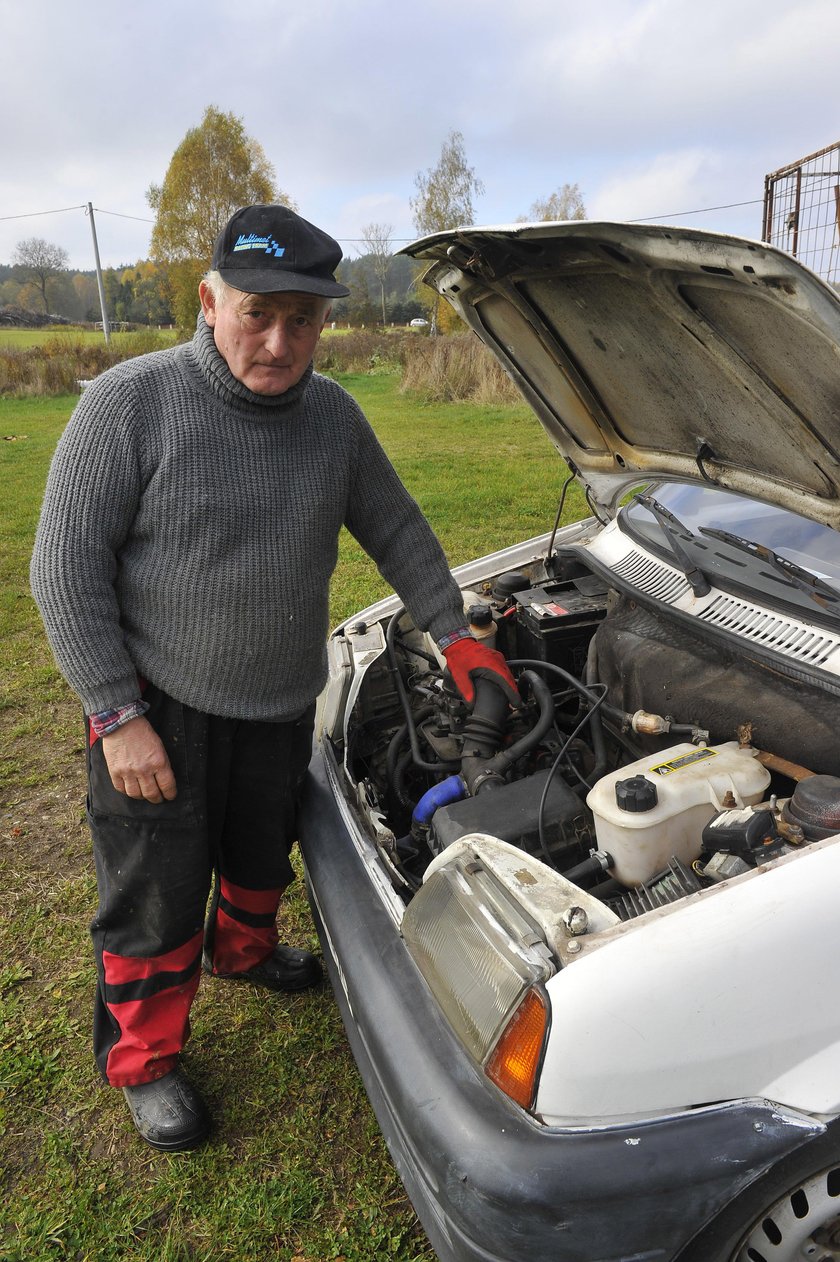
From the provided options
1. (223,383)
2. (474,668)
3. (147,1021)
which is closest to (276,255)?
(223,383)

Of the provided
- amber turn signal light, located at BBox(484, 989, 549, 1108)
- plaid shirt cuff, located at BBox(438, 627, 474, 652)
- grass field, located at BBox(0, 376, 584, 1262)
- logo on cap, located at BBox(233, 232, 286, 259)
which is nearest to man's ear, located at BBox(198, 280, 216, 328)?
logo on cap, located at BBox(233, 232, 286, 259)

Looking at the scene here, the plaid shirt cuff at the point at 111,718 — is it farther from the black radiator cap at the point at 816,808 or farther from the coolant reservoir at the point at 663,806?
the black radiator cap at the point at 816,808

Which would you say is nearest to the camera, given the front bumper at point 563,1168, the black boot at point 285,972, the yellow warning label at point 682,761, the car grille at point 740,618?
the front bumper at point 563,1168

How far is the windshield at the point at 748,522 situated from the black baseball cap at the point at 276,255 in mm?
1216

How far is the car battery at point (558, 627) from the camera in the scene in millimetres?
2557

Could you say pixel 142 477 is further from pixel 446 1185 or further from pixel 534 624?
pixel 446 1185

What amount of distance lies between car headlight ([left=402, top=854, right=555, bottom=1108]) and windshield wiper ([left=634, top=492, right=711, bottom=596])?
3.43 ft

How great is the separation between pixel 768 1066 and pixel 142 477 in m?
1.58

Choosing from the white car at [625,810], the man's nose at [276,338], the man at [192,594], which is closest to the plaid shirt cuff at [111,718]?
the man at [192,594]

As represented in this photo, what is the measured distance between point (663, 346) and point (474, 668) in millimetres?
945

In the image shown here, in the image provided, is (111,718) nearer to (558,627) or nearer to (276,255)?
(276,255)

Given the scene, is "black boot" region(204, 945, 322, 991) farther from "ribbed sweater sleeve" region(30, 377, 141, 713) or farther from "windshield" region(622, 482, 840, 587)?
"windshield" region(622, 482, 840, 587)

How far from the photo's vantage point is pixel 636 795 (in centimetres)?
162

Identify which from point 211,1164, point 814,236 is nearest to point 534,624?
point 211,1164
